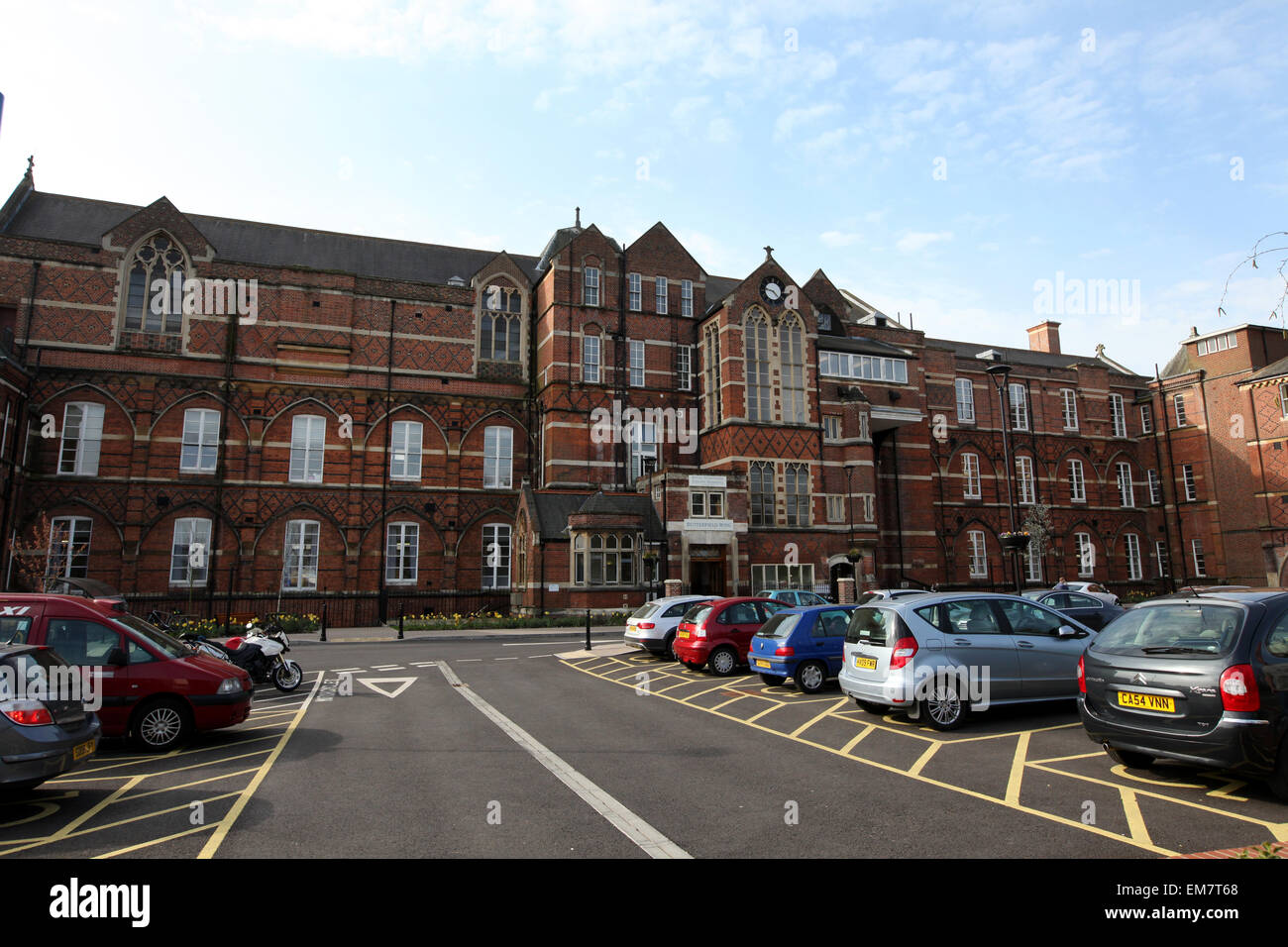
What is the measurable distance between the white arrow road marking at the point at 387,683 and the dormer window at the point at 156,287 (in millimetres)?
23702

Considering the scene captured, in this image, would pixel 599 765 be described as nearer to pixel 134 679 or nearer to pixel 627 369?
pixel 134 679

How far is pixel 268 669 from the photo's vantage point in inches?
556

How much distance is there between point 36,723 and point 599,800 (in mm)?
4883

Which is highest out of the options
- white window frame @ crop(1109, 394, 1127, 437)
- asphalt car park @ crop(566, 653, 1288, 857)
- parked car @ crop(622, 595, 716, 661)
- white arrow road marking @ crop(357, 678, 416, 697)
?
white window frame @ crop(1109, 394, 1127, 437)

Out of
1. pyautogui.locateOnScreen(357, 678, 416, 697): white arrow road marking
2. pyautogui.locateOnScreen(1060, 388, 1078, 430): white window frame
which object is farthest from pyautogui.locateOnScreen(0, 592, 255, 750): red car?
pyautogui.locateOnScreen(1060, 388, 1078, 430): white window frame

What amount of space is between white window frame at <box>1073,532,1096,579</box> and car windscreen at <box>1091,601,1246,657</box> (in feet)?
135

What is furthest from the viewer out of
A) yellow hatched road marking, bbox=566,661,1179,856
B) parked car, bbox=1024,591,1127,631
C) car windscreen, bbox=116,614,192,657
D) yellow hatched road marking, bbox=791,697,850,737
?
parked car, bbox=1024,591,1127,631

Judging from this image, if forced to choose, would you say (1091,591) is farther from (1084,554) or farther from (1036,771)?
(1036,771)

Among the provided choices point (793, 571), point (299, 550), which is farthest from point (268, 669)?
point (793, 571)

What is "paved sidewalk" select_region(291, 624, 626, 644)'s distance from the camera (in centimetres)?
2478

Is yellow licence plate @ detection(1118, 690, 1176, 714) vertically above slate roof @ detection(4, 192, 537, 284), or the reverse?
slate roof @ detection(4, 192, 537, 284)

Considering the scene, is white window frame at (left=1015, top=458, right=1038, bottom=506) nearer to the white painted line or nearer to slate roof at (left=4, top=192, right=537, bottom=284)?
slate roof at (left=4, top=192, right=537, bottom=284)

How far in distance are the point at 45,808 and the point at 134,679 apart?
8.47ft

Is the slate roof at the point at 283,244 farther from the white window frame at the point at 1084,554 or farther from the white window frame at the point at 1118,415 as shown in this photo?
the white window frame at the point at 1118,415
